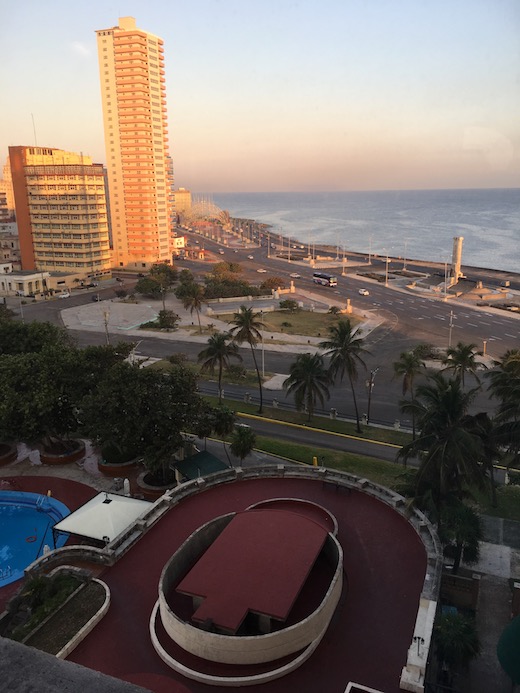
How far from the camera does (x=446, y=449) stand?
28812 mm

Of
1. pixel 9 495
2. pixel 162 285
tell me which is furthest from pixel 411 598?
pixel 162 285

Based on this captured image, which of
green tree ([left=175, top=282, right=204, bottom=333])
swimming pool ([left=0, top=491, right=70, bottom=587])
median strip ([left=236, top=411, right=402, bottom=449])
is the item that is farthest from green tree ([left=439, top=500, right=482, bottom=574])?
green tree ([left=175, top=282, right=204, bottom=333])

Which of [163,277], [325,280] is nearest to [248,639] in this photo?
[163,277]

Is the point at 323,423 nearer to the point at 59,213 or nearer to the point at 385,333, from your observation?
the point at 385,333

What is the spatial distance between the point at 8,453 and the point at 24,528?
10.1m

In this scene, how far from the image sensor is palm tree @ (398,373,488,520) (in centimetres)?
2870

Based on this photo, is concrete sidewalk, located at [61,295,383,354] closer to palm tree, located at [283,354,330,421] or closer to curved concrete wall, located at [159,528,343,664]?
palm tree, located at [283,354,330,421]

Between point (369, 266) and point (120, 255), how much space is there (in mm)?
75016

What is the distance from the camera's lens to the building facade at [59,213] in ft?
421

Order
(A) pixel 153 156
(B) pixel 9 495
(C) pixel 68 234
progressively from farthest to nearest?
(A) pixel 153 156 < (C) pixel 68 234 < (B) pixel 9 495

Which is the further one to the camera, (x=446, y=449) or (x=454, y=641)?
(x=446, y=449)

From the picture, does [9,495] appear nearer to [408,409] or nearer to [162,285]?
[408,409]

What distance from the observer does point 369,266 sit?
540 ft

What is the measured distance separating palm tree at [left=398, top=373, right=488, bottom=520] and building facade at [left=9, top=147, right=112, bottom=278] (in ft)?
383
